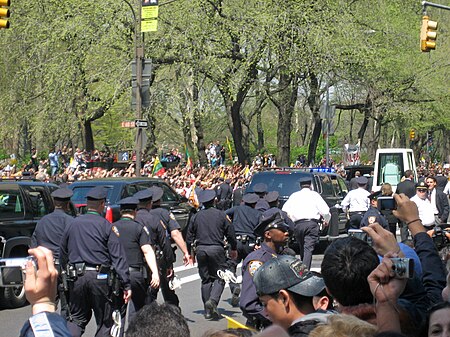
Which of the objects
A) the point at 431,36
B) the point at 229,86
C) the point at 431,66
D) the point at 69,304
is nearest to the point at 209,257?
the point at 69,304

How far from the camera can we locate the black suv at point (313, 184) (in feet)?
66.0

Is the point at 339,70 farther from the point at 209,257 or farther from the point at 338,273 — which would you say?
the point at 338,273

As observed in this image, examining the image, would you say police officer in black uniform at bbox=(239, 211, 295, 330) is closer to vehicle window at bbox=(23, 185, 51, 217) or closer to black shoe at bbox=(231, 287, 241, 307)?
black shoe at bbox=(231, 287, 241, 307)

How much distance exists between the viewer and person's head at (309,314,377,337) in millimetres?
3688

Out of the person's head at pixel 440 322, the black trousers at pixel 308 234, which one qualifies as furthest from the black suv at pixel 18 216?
the person's head at pixel 440 322

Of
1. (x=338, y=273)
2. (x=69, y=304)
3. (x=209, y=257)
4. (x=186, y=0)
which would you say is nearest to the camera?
(x=338, y=273)

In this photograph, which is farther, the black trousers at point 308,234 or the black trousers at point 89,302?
the black trousers at point 308,234

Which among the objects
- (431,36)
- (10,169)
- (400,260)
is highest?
(431,36)

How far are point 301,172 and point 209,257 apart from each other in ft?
27.9

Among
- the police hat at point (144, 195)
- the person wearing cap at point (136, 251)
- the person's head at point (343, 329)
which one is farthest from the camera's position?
the police hat at point (144, 195)

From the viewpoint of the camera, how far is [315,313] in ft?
15.1

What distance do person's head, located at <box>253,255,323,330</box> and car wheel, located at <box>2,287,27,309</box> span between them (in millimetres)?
9101

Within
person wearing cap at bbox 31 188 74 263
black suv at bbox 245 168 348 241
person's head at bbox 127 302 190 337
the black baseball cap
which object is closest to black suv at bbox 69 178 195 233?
black suv at bbox 245 168 348 241

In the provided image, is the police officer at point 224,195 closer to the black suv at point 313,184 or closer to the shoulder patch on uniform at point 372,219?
the black suv at point 313,184
